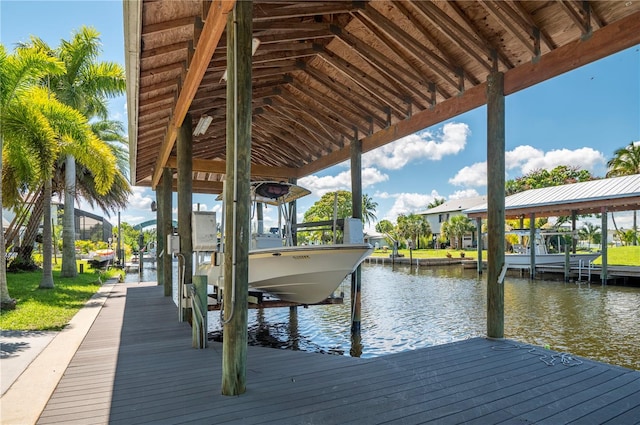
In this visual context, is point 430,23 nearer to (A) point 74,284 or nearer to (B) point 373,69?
(B) point 373,69

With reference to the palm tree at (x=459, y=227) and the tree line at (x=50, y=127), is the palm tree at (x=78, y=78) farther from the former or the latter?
the palm tree at (x=459, y=227)

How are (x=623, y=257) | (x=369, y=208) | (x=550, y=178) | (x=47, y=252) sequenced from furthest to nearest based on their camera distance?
(x=369, y=208)
(x=550, y=178)
(x=623, y=257)
(x=47, y=252)

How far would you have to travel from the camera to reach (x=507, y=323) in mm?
9609

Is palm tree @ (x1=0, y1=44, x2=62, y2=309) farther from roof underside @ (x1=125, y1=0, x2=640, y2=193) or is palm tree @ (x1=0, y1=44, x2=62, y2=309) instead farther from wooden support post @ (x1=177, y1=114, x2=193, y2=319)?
wooden support post @ (x1=177, y1=114, x2=193, y2=319)

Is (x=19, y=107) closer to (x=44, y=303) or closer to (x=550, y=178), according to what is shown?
(x=44, y=303)

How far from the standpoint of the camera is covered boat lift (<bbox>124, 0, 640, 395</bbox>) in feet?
11.1

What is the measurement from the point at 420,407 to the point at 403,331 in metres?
5.82

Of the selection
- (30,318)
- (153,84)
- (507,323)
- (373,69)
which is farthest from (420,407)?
(507,323)

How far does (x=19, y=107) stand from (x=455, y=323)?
10740 millimetres

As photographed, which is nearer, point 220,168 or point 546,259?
point 220,168

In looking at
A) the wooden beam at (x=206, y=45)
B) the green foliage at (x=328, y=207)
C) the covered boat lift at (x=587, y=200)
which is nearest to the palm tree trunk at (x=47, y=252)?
the wooden beam at (x=206, y=45)

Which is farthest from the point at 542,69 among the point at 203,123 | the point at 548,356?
the point at 203,123

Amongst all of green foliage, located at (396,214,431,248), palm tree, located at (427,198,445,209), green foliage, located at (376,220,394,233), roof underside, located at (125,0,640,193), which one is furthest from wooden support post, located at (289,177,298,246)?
palm tree, located at (427,198,445,209)

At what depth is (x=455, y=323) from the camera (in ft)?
31.3
